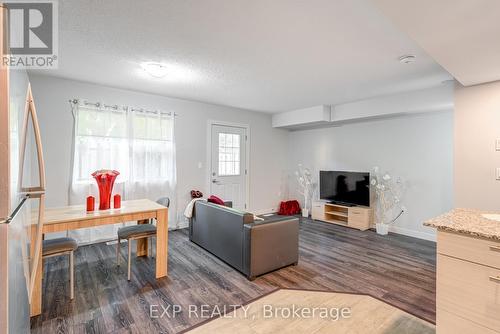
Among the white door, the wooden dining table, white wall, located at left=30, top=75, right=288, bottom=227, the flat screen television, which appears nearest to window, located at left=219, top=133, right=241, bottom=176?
the white door

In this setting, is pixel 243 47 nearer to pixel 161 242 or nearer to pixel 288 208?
pixel 161 242

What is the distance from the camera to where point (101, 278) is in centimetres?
263

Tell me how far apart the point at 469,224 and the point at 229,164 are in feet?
13.7

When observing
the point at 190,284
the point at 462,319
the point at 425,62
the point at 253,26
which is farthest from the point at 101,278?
the point at 425,62

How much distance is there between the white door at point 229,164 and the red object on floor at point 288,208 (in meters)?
1.02

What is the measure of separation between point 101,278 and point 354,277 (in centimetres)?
280

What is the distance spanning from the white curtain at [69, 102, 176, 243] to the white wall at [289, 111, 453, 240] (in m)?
3.60

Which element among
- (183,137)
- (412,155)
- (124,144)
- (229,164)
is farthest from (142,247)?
(412,155)

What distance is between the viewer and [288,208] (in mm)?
5957

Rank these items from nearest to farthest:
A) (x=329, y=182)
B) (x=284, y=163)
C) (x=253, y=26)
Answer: (x=253, y=26), (x=329, y=182), (x=284, y=163)

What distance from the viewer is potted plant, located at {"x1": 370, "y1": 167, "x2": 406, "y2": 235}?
14.3 ft

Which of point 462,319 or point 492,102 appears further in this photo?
point 492,102

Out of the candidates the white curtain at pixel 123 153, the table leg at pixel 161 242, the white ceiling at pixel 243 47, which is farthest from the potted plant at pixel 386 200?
the white curtain at pixel 123 153

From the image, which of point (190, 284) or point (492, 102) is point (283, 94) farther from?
point (190, 284)
